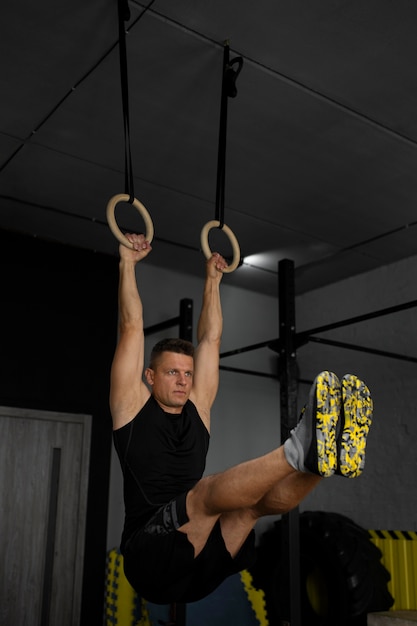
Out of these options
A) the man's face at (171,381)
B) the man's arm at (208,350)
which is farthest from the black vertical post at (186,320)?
the man's face at (171,381)

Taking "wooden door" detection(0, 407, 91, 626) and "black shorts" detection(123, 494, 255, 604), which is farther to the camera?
"wooden door" detection(0, 407, 91, 626)

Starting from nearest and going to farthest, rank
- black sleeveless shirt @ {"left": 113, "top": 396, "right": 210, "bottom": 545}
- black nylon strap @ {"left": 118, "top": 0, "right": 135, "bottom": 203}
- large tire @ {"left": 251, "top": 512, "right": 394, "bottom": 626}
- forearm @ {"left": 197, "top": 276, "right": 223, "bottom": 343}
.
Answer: black sleeveless shirt @ {"left": 113, "top": 396, "right": 210, "bottom": 545}, black nylon strap @ {"left": 118, "top": 0, "right": 135, "bottom": 203}, forearm @ {"left": 197, "top": 276, "right": 223, "bottom": 343}, large tire @ {"left": 251, "top": 512, "right": 394, "bottom": 626}

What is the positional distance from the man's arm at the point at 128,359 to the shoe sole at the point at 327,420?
100cm

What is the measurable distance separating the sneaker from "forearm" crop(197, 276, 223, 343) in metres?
1.21

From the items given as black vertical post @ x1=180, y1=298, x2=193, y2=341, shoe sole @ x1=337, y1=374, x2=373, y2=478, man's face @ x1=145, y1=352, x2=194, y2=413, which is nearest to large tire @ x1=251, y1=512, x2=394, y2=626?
black vertical post @ x1=180, y1=298, x2=193, y2=341

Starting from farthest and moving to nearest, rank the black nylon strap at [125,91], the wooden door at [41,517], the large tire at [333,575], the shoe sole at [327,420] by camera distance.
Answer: the large tire at [333,575], the wooden door at [41,517], the black nylon strap at [125,91], the shoe sole at [327,420]

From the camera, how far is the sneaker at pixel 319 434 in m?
2.12

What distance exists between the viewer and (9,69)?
12.3 ft

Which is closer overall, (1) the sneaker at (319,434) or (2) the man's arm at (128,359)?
(1) the sneaker at (319,434)

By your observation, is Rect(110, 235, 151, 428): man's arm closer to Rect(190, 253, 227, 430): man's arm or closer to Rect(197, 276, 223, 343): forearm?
Rect(190, 253, 227, 430): man's arm

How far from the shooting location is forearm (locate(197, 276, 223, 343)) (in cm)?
339

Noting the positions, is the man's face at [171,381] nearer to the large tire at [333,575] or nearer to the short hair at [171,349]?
the short hair at [171,349]

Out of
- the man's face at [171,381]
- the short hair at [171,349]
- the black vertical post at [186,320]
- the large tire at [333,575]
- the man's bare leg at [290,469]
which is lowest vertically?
the large tire at [333,575]

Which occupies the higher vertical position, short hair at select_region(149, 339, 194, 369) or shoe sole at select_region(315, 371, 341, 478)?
short hair at select_region(149, 339, 194, 369)
